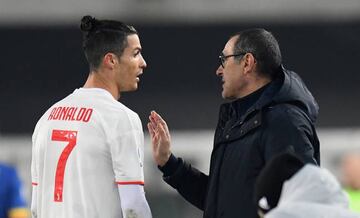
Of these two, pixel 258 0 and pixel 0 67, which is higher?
pixel 258 0

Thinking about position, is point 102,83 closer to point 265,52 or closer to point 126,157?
point 126,157

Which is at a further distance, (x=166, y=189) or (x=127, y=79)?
(x=166, y=189)

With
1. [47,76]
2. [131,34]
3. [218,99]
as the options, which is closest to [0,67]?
[47,76]

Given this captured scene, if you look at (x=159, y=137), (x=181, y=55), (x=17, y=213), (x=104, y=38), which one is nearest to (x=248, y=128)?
(x=159, y=137)

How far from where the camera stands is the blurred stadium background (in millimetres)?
13656

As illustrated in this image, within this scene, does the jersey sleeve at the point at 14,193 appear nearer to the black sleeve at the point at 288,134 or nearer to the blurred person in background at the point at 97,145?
the blurred person in background at the point at 97,145

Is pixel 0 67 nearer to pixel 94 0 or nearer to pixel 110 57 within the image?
pixel 94 0

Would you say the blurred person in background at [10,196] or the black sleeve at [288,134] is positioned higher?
the black sleeve at [288,134]

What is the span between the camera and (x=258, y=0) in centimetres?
1371

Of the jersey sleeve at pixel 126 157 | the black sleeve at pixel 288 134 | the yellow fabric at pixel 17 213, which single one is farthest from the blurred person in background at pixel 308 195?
the yellow fabric at pixel 17 213

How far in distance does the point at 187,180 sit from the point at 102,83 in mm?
621

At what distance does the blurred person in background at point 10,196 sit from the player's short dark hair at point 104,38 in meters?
3.03

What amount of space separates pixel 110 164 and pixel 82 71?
29.5 ft

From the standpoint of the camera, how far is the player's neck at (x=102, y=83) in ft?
17.2
